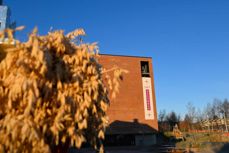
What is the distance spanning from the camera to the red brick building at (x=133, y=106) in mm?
33344

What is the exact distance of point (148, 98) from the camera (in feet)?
117

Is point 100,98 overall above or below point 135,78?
below

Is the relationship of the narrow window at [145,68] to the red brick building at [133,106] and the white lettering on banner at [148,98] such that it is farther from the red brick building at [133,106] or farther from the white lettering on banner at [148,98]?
the white lettering on banner at [148,98]

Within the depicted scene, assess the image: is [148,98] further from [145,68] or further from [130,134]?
[130,134]

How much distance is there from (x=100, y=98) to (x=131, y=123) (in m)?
29.5

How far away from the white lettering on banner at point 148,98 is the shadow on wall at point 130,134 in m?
1.58

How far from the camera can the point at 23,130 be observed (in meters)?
3.80

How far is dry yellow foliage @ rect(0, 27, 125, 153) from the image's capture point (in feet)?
13.4

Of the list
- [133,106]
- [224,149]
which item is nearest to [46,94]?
[224,149]

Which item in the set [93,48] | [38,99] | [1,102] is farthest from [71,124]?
[93,48]

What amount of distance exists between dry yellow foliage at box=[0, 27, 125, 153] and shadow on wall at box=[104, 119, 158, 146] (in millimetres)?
28411

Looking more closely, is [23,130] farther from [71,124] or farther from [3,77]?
[3,77]

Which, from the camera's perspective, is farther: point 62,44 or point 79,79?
point 62,44

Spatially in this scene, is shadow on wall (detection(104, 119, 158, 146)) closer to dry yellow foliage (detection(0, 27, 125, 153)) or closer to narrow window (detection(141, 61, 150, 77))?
narrow window (detection(141, 61, 150, 77))
